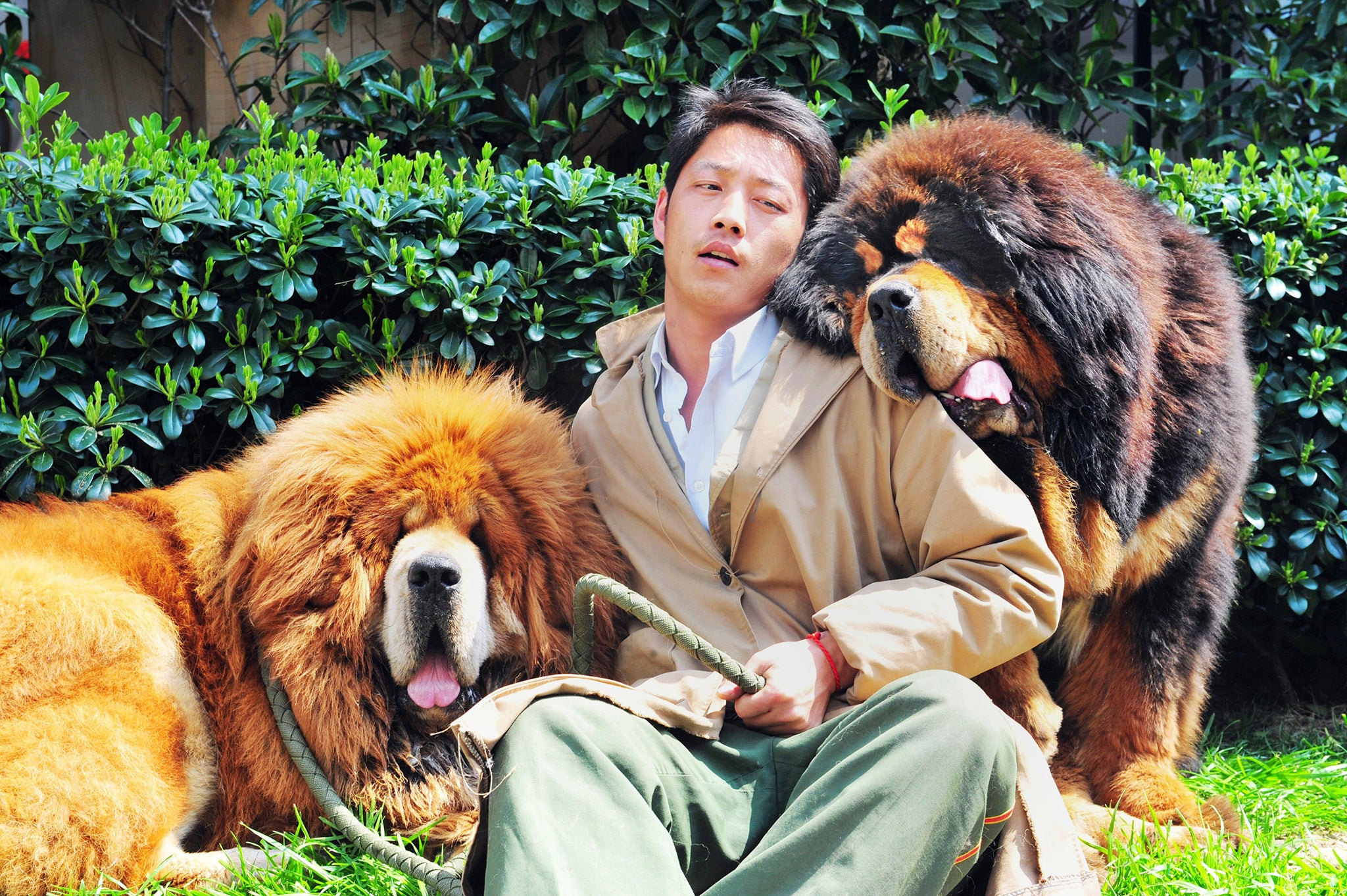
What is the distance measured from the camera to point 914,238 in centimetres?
218

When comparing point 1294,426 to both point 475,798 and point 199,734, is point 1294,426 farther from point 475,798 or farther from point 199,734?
point 199,734

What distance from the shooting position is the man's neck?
2.42 meters

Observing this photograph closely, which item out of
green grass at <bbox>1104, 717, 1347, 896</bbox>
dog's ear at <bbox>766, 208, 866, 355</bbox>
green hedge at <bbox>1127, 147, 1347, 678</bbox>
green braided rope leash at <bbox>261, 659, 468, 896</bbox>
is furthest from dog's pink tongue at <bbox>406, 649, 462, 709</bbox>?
green hedge at <bbox>1127, 147, 1347, 678</bbox>

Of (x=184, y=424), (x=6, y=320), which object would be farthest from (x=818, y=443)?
(x=6, y=320)

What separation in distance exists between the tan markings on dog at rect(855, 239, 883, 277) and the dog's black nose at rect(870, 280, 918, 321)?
179mm

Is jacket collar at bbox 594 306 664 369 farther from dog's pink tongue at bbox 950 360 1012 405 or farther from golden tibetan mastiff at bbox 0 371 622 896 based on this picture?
dog's pink tongue at bbox 950 360 1012 405

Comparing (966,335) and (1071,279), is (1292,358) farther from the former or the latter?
(966,335)

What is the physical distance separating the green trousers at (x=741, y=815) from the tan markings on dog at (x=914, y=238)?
881 mm

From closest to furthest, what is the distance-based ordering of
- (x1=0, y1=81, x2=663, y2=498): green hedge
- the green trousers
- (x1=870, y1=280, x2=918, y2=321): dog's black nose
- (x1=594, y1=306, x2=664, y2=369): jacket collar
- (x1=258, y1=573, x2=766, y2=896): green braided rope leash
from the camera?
the green trousers
(x1=258, y1=573, x2=766, y2=896): green braided rope leash
(x1=870, y1=280, x2=918, y2=321): dog's black nose
(x1=594, y1=306, x2=664, y2=369): jacket collar
(x1=0, y1=81, x2=663, y2=498): green hedge

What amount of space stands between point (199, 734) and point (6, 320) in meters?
1.27

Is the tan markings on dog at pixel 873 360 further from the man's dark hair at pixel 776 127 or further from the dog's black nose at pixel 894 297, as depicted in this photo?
the man's dark hair at pixel 776 127

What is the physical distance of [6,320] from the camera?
270cm

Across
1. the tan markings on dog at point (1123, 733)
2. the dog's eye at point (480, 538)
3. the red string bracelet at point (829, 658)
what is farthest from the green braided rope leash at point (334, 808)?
the tan markings on dog at point (1123, 733)

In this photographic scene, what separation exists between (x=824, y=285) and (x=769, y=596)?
660mm
